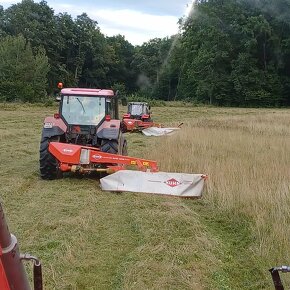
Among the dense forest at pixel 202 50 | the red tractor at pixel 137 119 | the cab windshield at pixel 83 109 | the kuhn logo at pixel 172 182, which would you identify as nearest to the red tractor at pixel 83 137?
the cab windshield at pixel 83 109

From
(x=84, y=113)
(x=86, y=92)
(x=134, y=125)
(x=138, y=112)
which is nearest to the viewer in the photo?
(x=84, y=113)

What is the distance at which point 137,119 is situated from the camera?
757 inches

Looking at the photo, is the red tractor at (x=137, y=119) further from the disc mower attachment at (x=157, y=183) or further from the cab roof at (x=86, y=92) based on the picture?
the disc mower attachment at (x=157, y=183)

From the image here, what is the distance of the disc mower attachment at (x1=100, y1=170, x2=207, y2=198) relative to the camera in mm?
6715

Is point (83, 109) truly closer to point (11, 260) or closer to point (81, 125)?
point (81, 125)

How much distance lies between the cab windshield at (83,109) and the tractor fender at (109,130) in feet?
0.71

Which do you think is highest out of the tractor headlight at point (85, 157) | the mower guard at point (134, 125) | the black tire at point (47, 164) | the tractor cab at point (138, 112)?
the tractor headlight at point (85, 157)

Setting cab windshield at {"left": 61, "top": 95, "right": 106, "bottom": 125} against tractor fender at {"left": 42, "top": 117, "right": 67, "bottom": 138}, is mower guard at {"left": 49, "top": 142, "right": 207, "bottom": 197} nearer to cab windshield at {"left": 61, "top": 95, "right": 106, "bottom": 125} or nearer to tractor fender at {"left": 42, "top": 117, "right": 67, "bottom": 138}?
tractor fender at {"left": 42, "top": 117, "right": 67, "bottom": 138}

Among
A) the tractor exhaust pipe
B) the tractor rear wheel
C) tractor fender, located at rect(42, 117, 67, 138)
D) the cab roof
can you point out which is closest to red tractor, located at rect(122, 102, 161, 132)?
the cab roof

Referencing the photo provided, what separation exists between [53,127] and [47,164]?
0.76m

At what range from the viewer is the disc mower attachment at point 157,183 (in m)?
6.71

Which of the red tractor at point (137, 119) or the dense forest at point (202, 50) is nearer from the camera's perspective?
the red tractor at point (137, 119)

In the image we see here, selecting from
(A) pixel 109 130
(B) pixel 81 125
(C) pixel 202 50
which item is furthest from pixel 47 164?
(C) pixel 202 50

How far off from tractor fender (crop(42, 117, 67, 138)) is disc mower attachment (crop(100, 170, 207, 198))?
5.23 feet
